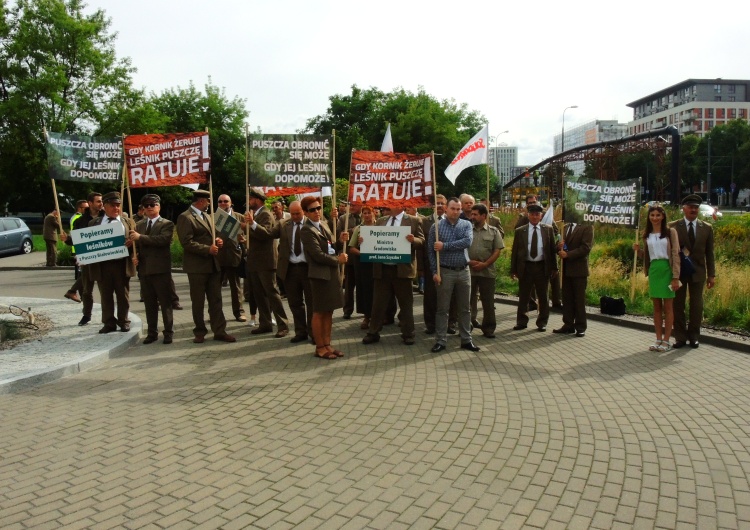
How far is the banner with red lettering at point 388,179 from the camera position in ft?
32.1

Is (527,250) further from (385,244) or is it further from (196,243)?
(196,243)

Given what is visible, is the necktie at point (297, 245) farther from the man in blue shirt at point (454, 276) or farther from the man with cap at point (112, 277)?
the man with cap at point (112, 277)

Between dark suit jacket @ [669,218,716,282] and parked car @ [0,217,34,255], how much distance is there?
2685 centimetres

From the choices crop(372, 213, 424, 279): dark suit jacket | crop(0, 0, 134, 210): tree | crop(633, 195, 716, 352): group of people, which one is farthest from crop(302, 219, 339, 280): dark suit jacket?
crop(0, 0, 134, 210): tree

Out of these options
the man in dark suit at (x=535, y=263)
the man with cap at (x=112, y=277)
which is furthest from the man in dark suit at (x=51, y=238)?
the man in dark suit at (x=535, y=263)

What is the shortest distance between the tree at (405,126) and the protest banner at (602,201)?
121ft

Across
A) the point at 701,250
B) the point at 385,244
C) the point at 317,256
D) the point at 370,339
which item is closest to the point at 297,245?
the point at 317,256

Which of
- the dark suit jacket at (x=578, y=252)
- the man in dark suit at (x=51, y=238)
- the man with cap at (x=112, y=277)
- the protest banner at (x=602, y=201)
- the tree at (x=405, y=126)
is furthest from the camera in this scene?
the tree at (x=405, y=126)

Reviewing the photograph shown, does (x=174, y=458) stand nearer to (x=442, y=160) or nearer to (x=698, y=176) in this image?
(x=442, y=160)

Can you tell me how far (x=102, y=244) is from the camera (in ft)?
32.3

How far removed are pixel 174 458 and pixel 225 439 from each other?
51 cm

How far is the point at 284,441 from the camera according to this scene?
17.8 ft

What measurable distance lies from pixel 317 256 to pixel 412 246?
5.58ft

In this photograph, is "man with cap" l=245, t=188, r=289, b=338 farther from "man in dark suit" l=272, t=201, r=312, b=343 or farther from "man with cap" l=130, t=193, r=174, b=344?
"man with cap" l=130, t=193, r=174, b=344
